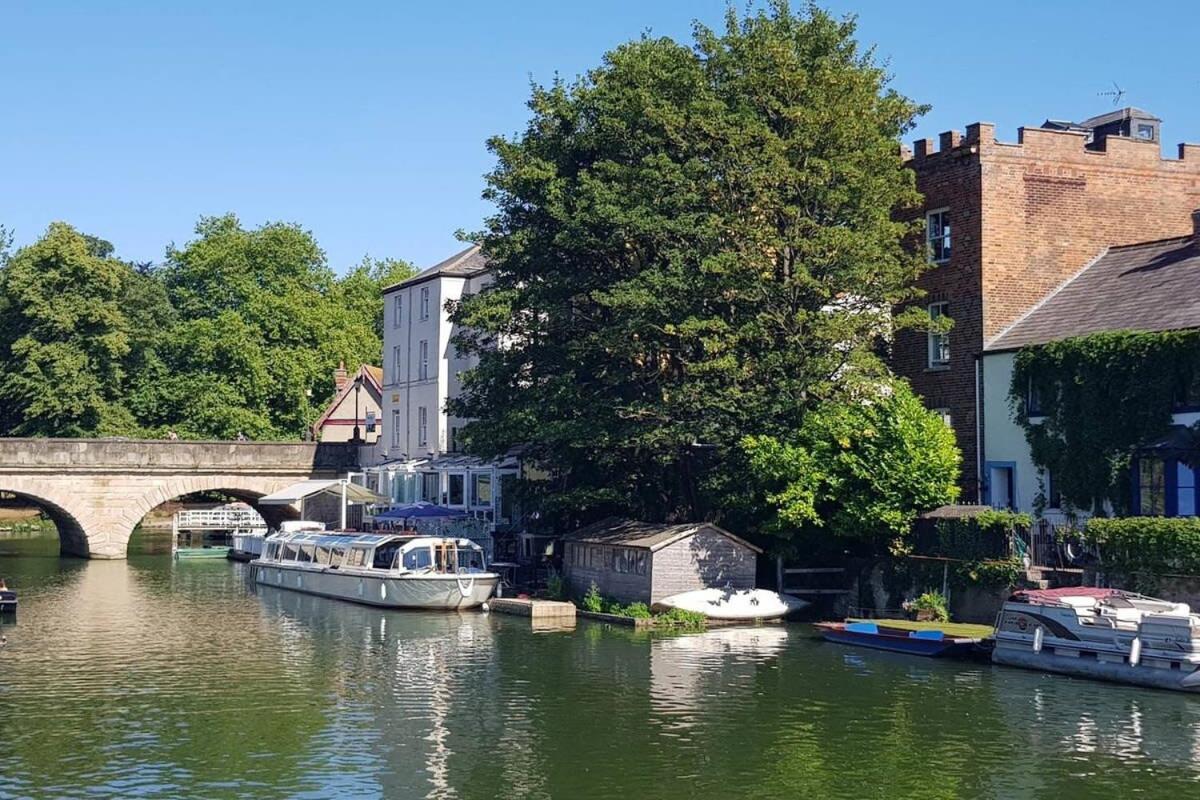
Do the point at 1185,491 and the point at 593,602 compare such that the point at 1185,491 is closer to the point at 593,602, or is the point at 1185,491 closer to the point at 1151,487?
the point at 1151,487

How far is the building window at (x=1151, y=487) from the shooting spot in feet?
132

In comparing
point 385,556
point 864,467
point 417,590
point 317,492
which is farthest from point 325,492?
point 864,467

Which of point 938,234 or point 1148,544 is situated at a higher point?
point 938,234

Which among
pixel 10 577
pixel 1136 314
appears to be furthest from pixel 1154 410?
pixel 10 577

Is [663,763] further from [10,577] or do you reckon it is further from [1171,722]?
[10,577]

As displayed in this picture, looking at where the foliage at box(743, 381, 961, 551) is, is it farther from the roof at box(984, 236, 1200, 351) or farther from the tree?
the tree

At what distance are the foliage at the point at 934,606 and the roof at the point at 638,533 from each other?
5474 millimetres

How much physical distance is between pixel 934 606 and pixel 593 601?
35.5ft

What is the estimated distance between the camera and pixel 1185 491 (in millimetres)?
39625

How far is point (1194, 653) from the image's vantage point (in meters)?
32.3

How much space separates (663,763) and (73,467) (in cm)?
5229

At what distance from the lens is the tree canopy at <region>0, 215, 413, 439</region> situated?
91.6 metres

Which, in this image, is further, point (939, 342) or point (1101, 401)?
point (939, 342)

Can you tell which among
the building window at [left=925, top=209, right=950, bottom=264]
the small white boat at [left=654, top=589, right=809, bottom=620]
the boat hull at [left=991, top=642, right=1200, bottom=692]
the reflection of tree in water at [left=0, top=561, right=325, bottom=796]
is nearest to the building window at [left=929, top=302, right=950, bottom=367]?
the building window at [left=925, top=209, right=950, bottom=264]
